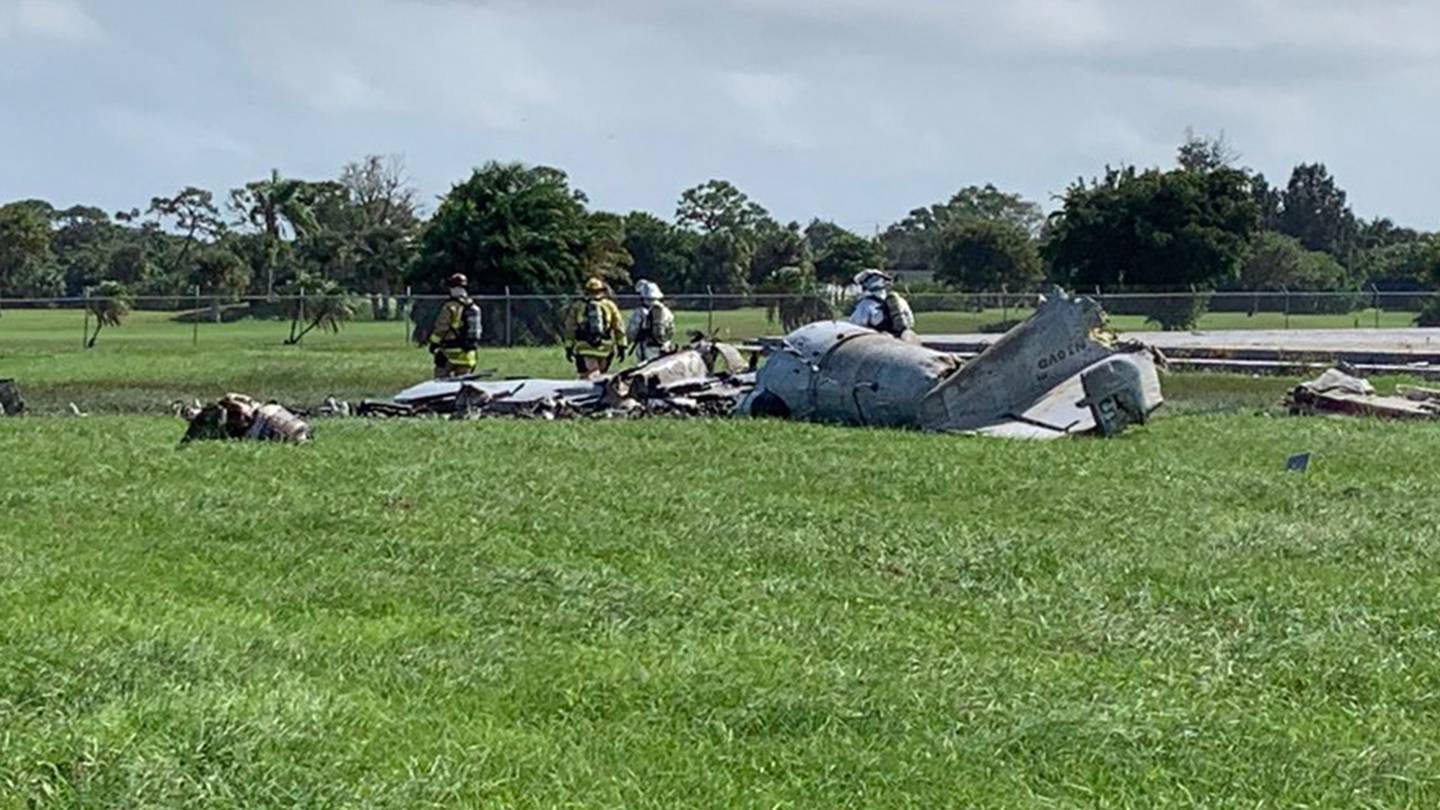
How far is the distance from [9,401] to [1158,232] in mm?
42281

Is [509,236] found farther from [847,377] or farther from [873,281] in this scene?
[847,377]

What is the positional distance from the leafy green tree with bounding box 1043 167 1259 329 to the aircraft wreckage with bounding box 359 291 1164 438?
3826 centimetres

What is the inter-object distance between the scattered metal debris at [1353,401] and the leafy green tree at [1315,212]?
10097cm

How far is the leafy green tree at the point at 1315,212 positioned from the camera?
113 meters

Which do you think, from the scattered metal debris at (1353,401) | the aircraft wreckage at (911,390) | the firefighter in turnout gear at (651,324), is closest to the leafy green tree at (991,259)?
the firefighter in turnout gear at (651,324)

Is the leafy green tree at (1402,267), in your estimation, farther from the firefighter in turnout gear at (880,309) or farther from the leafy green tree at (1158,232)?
the firefighter in turnout gear at (880,309)

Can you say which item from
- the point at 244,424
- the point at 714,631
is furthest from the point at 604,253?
the point at 714,631

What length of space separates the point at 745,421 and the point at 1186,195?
41.8 metres

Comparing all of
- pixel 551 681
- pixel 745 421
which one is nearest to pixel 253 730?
pixel 551 681

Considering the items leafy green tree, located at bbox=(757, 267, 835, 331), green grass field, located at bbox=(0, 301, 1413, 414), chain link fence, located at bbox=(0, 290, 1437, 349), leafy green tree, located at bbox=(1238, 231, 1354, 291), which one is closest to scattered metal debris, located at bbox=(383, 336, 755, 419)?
green grass field, located at bbox=(0, 301, 1413, 414)

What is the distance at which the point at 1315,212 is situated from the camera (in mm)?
114812

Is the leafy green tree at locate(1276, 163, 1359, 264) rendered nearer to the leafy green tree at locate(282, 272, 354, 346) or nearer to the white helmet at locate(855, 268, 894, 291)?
the leafy green tree at locate(282, 272, 354, 346)

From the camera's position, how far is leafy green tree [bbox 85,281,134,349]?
39.9m

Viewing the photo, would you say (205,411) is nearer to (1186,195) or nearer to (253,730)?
(253,730)
